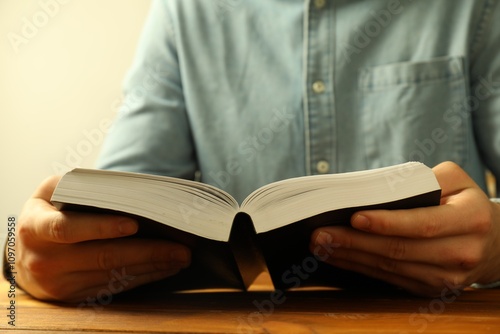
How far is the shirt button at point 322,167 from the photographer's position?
96 cm

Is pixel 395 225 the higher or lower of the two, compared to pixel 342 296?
higher

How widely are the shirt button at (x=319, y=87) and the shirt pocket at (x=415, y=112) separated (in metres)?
0.07

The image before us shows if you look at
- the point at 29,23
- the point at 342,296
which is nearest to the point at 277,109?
the point at 342,296

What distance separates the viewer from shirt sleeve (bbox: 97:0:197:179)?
942 mm

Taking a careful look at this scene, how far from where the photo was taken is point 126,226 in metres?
0.52

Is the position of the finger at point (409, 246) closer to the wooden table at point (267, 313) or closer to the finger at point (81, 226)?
the wooden table at point (267, 313)

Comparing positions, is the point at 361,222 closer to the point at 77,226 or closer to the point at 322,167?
the point at 77,226

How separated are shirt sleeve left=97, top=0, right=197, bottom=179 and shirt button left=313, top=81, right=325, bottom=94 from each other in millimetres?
240

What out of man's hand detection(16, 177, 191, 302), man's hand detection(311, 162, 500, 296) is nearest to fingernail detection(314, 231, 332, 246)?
man's hand detection(311, 162, 500, 296)

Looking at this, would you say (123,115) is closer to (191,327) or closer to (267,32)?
(267,32)

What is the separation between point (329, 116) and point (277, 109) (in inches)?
3.6

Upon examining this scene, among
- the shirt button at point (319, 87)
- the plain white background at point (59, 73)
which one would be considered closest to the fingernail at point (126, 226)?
the shirt button at point (319, 87)

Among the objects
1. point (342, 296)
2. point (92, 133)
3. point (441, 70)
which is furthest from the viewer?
point (92, 133)

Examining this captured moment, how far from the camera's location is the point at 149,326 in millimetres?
484
